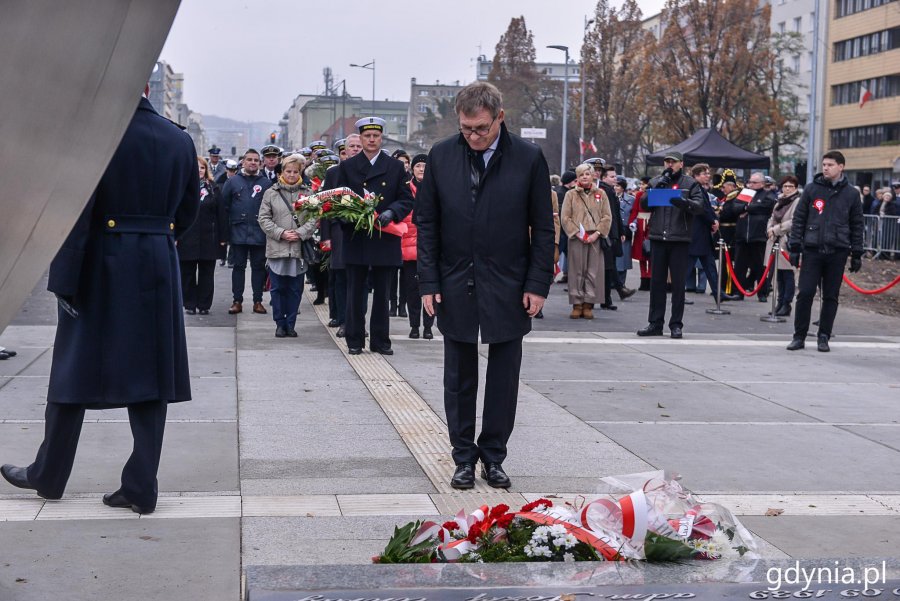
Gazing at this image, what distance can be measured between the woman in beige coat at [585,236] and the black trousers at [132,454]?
404 inches

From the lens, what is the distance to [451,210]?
5809 mm

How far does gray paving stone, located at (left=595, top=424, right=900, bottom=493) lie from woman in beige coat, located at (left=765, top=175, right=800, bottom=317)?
8538mm

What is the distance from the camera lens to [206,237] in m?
14.3

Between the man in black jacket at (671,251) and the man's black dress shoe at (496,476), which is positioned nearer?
the man's black dress shoe at (496,476)

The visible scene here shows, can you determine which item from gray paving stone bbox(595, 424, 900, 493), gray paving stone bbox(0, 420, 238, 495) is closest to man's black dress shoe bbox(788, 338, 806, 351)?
gray paving stone bbox(595, 424, 900, 493)

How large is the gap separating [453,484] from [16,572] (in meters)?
2.20

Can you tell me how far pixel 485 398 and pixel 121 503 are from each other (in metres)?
1.81

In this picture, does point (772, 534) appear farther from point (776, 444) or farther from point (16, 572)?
point (16, 572)

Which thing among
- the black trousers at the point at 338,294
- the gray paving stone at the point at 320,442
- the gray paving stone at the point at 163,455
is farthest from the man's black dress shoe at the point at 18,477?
the black trousers at the point at 338,294

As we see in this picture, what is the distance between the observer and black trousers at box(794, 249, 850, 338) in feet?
39.2

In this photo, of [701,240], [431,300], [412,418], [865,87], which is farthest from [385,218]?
[865,87]

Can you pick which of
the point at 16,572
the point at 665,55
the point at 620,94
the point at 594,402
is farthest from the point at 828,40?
the point at 16,572

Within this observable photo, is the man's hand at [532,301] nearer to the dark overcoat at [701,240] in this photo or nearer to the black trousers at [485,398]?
the black trousers at [485,398]

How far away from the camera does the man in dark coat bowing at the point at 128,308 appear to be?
478cm
